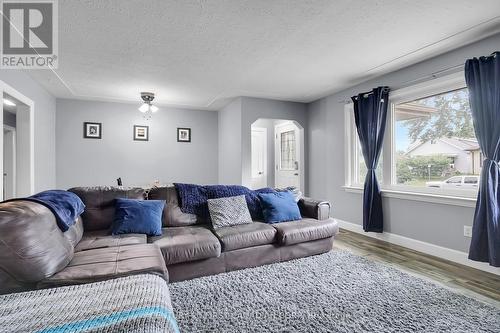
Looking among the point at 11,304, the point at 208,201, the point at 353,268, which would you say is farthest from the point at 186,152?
the point at 11,304

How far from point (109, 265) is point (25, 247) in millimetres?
477

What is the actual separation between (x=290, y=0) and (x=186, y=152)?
4.33 meters

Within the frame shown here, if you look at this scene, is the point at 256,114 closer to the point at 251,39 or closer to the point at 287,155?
the point at 287,155

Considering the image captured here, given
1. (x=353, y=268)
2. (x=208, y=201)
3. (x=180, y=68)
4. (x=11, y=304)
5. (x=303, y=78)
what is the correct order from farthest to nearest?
(x=303, y=78), (x=180, y=68), (x=208, y=201), (x=353, y=268), (x=11, y=304)

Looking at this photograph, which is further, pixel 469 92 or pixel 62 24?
pixel 469 92

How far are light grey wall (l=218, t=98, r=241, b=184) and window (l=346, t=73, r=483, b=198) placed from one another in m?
2.51

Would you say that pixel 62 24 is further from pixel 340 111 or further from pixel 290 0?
pixel 340 111

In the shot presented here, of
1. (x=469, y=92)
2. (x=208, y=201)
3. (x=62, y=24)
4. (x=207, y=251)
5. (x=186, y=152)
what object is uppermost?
(x=62, y=24)

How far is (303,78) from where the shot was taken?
3.96 metres

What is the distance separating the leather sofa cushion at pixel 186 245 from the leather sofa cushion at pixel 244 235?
0.37 ft

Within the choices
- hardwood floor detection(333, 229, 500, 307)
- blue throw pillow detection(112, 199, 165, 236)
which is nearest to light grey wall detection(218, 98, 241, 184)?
hardwood floor detection(333, 229, 500, 307)

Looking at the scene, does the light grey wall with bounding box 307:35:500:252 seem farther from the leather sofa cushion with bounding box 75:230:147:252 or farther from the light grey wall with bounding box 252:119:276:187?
the leather sofa cushion with bounding box 75:230:147:252

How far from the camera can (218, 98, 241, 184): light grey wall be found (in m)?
5.07

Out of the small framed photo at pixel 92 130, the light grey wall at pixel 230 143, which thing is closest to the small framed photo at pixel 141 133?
the small framed photo at pixel 92 130
